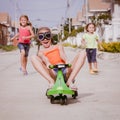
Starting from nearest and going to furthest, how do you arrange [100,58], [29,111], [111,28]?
[29,111]
[100,58]
[111,28]

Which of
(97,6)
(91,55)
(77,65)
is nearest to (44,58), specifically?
(77,65)

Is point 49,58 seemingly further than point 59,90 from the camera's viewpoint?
Yes

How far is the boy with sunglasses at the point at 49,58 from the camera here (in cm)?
701

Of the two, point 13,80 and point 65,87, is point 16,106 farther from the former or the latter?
point 13,80

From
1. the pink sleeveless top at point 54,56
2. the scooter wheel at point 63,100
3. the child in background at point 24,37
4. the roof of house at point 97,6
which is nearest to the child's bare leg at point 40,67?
the pink sleeveless top at point 54,56

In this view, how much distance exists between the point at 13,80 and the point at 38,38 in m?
3.46

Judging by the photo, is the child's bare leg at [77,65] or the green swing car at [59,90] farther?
the child's bare leg at [77,65]

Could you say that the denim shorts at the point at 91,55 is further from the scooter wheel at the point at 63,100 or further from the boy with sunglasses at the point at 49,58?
the scooter wheel at the point at 63,100

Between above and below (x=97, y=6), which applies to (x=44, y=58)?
below

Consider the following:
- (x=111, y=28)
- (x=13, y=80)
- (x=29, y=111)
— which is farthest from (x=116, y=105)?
(x=111, y=28)

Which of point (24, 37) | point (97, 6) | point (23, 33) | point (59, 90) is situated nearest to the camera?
point (59, 90)

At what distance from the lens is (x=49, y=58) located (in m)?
7.20

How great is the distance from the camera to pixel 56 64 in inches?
272

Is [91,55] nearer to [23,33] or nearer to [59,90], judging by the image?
[23,33]
